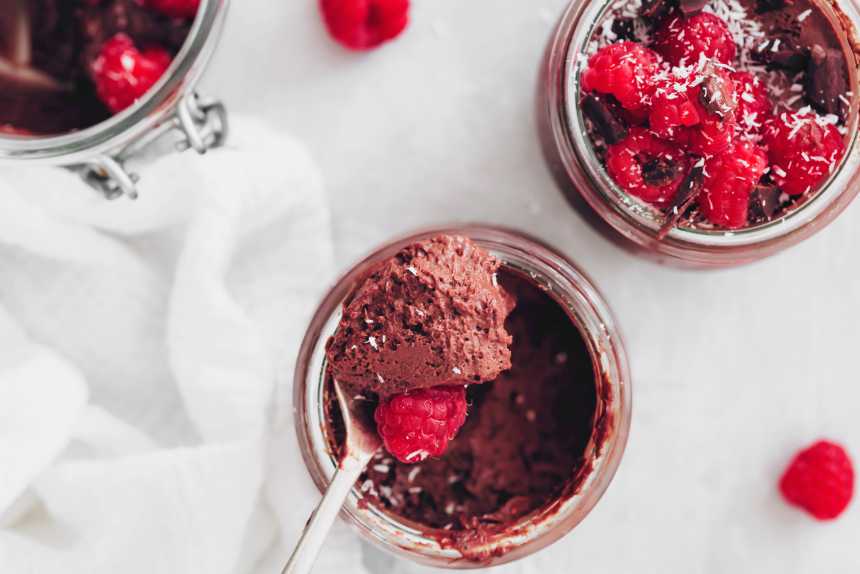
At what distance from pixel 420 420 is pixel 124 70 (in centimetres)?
59

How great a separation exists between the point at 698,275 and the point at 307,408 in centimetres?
56

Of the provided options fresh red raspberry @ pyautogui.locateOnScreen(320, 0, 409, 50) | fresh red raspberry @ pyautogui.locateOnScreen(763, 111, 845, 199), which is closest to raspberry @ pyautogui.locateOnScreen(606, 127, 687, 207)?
fresh red raspberry @ pyautogui.locateOnScreen(763, 111, 845, 199)

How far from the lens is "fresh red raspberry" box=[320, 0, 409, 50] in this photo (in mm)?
1206

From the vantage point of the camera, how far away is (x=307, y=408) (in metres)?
1.06

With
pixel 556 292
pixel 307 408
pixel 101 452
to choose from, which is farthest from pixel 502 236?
pixel 101 452

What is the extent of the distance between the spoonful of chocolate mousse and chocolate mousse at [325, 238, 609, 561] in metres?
0.06

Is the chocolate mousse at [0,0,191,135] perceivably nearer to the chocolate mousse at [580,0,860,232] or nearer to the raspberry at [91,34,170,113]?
the raspberry at [91,34,170,113]

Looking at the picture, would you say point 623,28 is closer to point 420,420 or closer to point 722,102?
point 722,102

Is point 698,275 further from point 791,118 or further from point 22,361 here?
point 22,361

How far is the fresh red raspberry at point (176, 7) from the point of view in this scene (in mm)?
1204

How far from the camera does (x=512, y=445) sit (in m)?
1.16

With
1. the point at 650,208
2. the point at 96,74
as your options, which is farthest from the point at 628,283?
the point at 96,74

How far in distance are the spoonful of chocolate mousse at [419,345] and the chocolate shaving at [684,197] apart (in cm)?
20

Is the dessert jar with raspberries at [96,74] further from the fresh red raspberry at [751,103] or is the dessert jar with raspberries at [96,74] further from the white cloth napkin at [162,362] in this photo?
the fresh red raspberry at [751,103]
